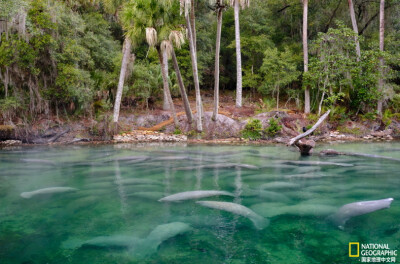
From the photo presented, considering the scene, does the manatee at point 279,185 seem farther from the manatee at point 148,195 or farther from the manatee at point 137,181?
the manatee at point 137,181

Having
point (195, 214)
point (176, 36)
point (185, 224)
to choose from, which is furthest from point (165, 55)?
point (185, 224)

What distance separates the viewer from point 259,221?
15.7 feet

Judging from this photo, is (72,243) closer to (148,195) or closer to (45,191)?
(148,195)

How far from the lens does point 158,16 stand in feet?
52.9

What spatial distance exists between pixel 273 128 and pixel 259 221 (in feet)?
44.9

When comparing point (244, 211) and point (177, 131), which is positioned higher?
point (177, 131)

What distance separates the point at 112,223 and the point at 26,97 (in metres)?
16.3

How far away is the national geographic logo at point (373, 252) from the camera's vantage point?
366 centimetres

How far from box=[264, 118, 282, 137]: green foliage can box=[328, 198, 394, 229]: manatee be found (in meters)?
13.0

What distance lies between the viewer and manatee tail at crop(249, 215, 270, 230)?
4637mm

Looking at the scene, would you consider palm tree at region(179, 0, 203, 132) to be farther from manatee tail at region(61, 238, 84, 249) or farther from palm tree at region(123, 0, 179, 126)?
manatee tail at region(61, 238, 84, 249)

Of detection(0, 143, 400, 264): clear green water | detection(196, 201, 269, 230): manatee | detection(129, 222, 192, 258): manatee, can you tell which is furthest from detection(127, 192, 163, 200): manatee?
detection(129, 222, 192, 258): manatee

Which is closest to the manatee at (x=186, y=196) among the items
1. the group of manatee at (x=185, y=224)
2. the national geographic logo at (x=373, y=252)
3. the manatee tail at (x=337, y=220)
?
the group of manatee at (x=185, y=224)

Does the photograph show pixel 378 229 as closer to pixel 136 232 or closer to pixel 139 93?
pixel 136 232
